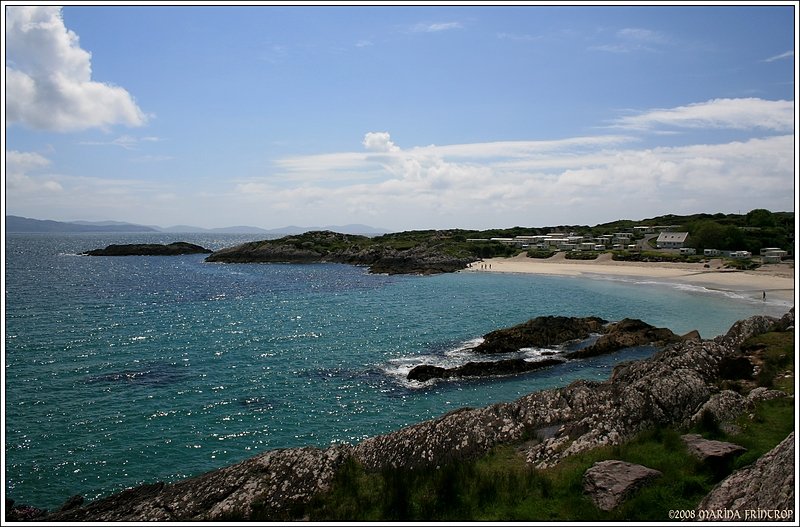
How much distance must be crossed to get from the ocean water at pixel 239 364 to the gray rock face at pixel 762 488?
54.9 feet

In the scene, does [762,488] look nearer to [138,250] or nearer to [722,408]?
[722,408]

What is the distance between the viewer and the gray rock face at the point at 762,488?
29.3 ft

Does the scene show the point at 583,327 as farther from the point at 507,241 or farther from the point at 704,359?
the point at 507,241

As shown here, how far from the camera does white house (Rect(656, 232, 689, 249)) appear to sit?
12431cm

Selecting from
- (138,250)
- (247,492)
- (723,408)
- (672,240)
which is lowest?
(247,492)

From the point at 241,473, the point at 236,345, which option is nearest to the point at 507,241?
the point at 236,345

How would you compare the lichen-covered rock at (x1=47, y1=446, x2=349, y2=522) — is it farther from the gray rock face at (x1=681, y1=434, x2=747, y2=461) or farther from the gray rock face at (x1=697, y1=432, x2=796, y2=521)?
the gray rock face at (x1=681, y1=434, x2=747, y2=461)

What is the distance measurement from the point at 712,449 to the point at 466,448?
6941mm

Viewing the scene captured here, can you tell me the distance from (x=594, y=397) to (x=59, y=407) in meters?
29.5

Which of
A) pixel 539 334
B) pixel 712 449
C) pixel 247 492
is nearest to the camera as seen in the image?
pixel 712 449

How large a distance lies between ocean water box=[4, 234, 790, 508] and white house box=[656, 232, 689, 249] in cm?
5634

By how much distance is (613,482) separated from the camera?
459 inches

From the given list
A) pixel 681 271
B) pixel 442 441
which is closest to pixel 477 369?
pixel 442 441

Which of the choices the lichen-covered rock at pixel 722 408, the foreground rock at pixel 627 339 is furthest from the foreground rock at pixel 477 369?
the lichen-covered rock at pixel 722 408
